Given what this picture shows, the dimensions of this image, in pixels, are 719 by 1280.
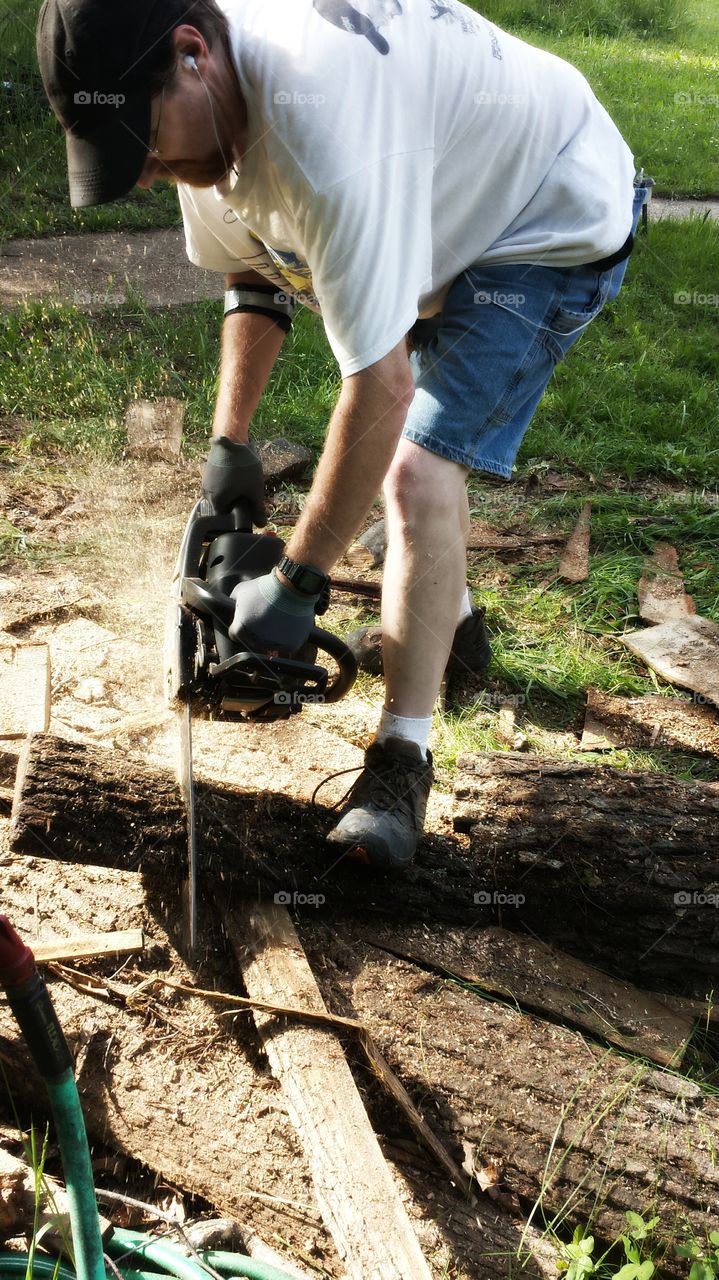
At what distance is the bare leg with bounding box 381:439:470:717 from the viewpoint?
2303 mm

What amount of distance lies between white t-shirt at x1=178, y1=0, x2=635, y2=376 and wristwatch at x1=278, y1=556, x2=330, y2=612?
0.40 meters

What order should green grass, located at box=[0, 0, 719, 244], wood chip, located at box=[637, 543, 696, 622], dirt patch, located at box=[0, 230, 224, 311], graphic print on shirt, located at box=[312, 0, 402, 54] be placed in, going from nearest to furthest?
graphic print on shirt, located at box=[312, 0, 402, 54], wood chip, located at box=[637, 543, 696, 622], dirt patch, located at box=[0, 230, 224, 311], green grass, located at box=[0, 0, 719, 244]

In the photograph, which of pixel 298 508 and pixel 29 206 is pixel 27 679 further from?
pixel 29 206

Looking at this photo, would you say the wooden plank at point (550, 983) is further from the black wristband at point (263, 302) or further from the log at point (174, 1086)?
the black wristband at point (263, 302)

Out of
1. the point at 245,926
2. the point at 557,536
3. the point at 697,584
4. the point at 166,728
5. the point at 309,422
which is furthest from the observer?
the point at 309,422

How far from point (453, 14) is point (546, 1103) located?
7.69ft

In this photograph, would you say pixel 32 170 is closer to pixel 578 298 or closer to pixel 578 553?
pixel 578 553

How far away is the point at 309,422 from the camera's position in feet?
15.8

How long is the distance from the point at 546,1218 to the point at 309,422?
3.76 metres

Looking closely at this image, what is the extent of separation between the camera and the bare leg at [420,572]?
7.55 feet

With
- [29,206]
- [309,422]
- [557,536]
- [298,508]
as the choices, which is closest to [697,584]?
[557,536]

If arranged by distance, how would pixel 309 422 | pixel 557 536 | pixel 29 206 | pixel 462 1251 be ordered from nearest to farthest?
1. pixel 462 1251
2. pixel 557 536
3. pixel 309 422
4. pixel 29 206

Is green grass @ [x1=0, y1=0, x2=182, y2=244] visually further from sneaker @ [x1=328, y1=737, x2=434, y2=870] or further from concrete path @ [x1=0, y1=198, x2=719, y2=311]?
sneaker @ [x1=328, y1=737, x2=434, y2=870]

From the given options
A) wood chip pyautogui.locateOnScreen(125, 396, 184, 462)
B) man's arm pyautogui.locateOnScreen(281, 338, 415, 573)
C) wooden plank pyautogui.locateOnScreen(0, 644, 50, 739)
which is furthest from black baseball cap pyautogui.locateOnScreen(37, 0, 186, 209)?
wood chip pyautogui.locateOnScreen(125, 396, 184, 462)
